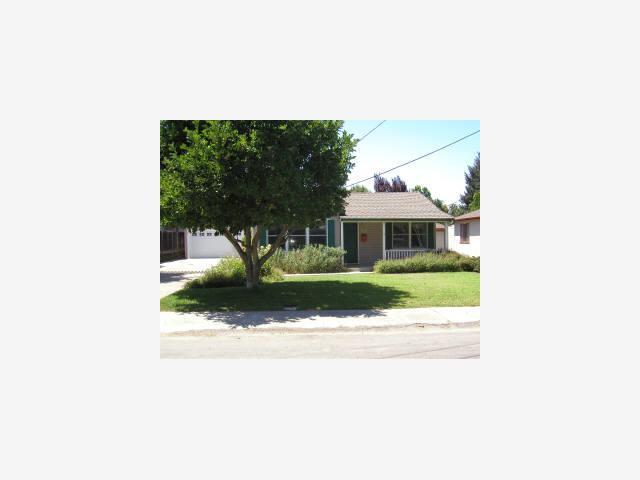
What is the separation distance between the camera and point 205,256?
26797 mm

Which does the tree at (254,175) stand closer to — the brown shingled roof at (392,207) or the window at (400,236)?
the brown shingled roof at (392,207)

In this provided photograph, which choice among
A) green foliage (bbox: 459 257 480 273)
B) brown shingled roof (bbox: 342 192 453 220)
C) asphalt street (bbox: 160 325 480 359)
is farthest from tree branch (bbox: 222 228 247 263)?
green foliage (bbox: 459 257 480 273)

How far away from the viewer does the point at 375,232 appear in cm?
2288

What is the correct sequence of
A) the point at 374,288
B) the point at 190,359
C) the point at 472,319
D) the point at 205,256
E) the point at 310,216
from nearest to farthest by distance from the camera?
the point at 190,359 < the point at 472,319 < the point at 310,216 < the point at 374,288 < the point at 205,256

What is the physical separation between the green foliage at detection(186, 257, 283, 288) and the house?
611 cm

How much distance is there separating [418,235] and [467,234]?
2.81 metres

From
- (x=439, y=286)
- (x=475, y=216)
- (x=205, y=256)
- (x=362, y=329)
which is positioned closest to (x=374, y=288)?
(x=439, y=286)

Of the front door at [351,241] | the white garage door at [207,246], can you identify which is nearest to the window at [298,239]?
the front door at [351,241]

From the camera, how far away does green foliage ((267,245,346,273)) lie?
18547 millimetres

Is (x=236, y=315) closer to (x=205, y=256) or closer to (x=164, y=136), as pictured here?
(x=164, y=136)

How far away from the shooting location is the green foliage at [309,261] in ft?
60.8

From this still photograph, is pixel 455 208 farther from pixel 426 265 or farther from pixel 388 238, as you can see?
pixel 426 265

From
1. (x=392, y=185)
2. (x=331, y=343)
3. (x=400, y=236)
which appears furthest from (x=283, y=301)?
(x=392, y=185)

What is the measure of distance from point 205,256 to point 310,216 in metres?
17.5
